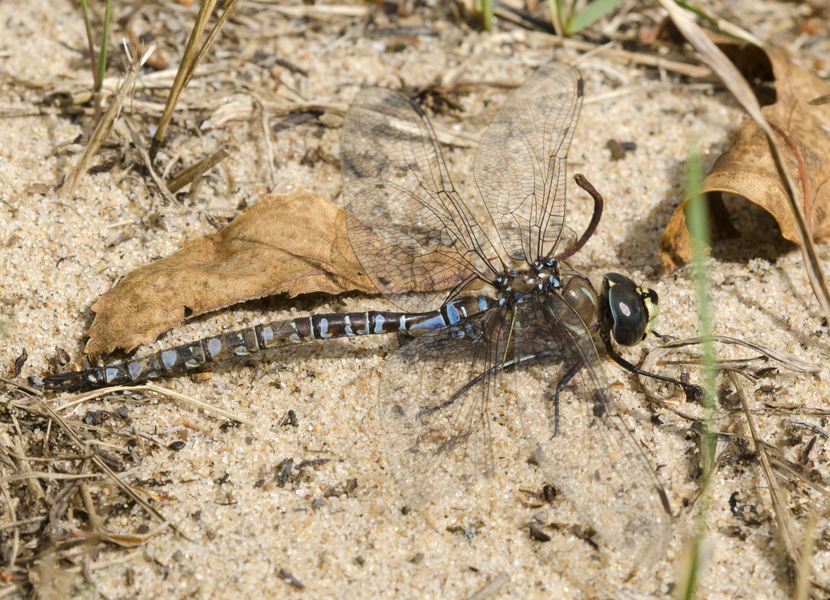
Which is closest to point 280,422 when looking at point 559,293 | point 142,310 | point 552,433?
point 142,310

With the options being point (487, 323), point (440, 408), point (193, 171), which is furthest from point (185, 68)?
point (440, 408)

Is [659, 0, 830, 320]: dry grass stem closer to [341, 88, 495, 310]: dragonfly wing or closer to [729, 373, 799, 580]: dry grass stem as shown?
[729, 373, 799, 580]: dry grass stem

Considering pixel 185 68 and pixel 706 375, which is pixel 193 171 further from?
pixel 706 375

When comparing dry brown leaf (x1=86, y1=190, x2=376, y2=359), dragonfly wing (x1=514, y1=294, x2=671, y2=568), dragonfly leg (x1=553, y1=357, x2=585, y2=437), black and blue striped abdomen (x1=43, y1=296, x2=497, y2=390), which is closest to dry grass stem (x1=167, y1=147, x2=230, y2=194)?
dry brown leaf (x1=86, y1=190, x2=376, y2=359)

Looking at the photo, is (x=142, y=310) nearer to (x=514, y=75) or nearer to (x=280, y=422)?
(x=280, y=422)

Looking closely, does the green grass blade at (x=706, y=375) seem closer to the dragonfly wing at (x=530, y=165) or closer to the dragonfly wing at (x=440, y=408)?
the dragonfly wing at (x=530, y=165)

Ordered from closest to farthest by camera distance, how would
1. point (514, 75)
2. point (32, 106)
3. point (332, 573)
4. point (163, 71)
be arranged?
point (332, 573), point (32, 106), point (163, 71), point (514, 75)

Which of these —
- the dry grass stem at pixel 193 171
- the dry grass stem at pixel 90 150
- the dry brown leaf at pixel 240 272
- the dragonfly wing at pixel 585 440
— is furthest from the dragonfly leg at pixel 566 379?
the dry grass stem at pixel 90 150
